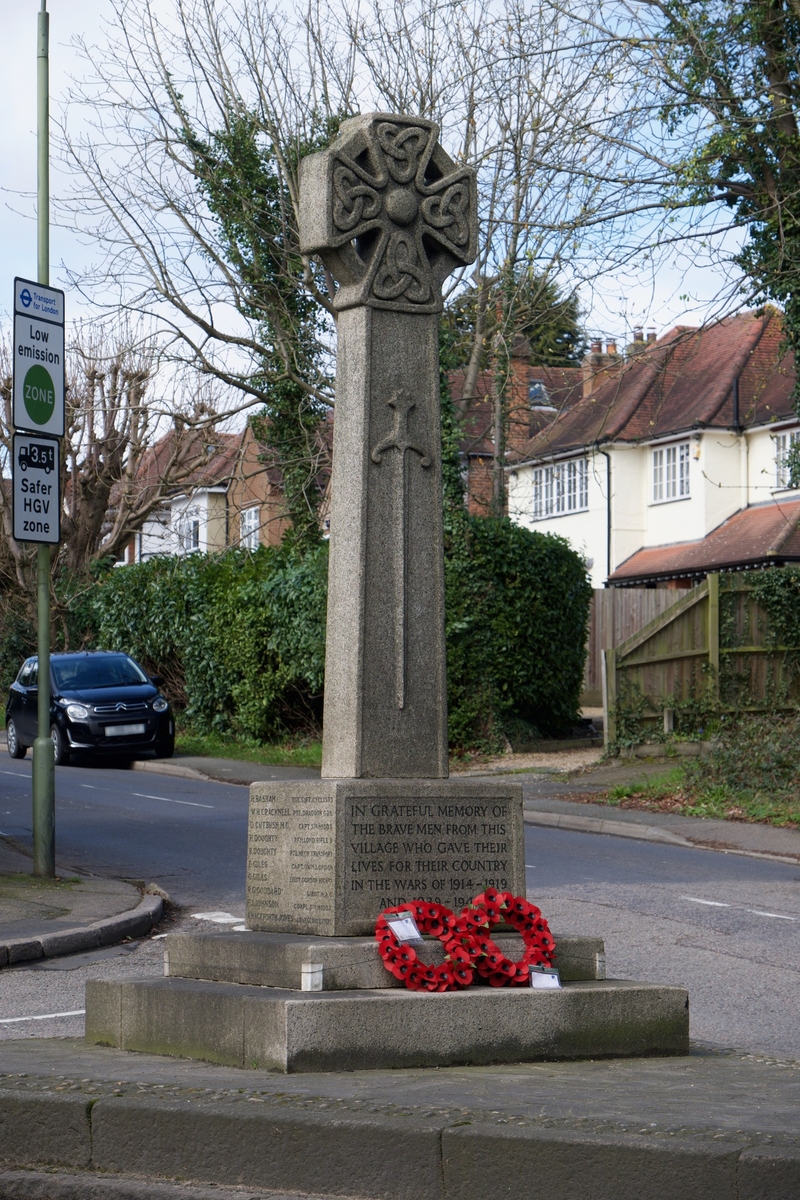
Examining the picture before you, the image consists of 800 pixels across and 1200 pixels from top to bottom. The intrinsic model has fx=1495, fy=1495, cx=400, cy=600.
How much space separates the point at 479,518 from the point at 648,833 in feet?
28.6

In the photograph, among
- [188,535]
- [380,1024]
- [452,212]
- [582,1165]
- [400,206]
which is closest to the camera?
[582,1165]

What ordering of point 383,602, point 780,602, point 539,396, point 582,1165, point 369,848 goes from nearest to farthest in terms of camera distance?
point 582,1165 → point 369,848 → point 383,602 → point 780,602 → point 539,396

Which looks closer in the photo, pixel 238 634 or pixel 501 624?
pixel 501 624

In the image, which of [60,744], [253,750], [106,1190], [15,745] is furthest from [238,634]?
[106,1190]

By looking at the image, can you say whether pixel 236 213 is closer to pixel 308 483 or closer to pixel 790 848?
pixel 308 483

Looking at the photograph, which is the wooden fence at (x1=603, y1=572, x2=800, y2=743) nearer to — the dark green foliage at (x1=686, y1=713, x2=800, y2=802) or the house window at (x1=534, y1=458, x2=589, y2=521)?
the dark green foliage at (x1=686, y1=713, x2=800, y2=802)

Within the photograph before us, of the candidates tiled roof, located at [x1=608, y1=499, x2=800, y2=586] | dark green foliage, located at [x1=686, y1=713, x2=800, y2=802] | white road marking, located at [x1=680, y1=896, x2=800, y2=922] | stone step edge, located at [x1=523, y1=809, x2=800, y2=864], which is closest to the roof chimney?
tiled roof, located at [x1=608, y1=499, x2=800, y2=586]

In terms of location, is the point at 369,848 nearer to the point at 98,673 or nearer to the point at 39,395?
the point at 39,395

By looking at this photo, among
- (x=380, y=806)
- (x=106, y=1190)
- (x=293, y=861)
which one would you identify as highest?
(x=380, y=806)

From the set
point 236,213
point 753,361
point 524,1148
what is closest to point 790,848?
point 524,1148

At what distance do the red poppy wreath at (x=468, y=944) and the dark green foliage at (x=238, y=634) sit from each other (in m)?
18.0

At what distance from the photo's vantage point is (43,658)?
38.8 feet

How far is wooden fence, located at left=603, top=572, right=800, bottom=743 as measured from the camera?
21578mm

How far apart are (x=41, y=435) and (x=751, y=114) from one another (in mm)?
10087
